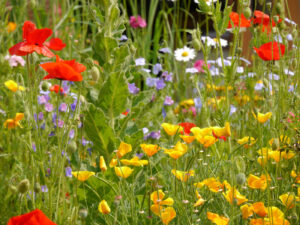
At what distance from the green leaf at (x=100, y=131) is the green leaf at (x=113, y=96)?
4 centimetres

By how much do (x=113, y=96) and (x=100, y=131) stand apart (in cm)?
12

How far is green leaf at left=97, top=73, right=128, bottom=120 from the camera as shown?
1.44 m

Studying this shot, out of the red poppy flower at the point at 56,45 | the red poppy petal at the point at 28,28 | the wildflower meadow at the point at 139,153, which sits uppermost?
the red poppy petal at the point at 28,28

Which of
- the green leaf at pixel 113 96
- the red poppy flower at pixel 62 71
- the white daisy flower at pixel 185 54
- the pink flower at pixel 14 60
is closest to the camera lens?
the red poppy flower at pixel 62 71

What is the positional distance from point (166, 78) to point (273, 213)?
52.6 inches

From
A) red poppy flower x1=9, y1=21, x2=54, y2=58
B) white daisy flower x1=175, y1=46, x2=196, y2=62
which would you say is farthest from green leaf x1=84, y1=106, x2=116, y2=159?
white daisy flower x1=175, y1=46, x2=196, y2=62

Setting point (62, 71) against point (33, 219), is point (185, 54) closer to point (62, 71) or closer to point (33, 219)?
point (62, 71)

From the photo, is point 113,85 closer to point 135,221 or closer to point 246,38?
point 135,221

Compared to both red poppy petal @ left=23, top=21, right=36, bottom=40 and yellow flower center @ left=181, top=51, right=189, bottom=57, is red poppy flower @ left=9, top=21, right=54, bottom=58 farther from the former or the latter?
yellow flower center @ left=181, top=51, right=189, bottom=57

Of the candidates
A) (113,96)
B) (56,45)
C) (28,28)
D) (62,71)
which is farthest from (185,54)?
(62,71)

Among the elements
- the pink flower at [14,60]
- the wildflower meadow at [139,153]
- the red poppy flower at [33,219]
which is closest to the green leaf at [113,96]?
the wildflower meadow at [139,153]

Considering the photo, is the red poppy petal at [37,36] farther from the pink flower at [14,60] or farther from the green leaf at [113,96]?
the pink flower at [14,60]

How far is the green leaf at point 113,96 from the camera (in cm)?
144

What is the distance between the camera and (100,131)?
1.49 metres
